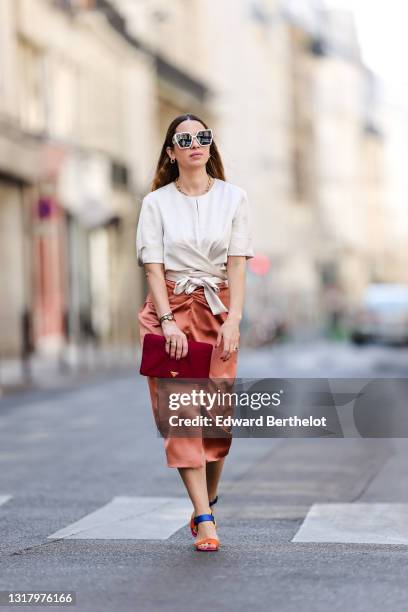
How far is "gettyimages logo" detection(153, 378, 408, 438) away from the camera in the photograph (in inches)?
242

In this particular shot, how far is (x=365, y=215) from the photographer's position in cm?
9775

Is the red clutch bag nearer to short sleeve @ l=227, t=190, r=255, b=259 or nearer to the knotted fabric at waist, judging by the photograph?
the knotted fabric at waist

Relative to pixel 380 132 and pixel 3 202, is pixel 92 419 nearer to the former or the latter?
pixel 3 202

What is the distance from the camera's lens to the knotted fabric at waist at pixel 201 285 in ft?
20.2

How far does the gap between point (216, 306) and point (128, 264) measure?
3692cm

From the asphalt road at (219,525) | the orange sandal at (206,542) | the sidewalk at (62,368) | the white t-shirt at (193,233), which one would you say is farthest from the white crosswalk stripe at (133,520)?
the sidewalk at (62,368)

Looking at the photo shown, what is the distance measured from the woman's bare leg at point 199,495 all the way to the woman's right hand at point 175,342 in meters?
0.48

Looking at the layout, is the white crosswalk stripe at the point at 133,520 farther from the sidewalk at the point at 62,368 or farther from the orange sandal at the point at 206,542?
the sidewalk at the point at 62,368

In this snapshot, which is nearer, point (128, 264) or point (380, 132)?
point (128, 264)

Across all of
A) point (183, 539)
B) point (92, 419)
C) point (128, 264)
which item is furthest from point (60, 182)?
point (183, 539)

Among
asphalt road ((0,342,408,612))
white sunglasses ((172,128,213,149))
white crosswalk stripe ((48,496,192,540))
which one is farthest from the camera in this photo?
white crosswalk stripe ((48,496,192,540))

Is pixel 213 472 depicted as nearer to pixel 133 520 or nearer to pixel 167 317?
pixel 167 317

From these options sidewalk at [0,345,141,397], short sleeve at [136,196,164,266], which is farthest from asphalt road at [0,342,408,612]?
sidewalk at [0,345,141,397]

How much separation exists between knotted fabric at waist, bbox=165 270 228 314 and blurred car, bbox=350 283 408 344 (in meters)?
32.3
